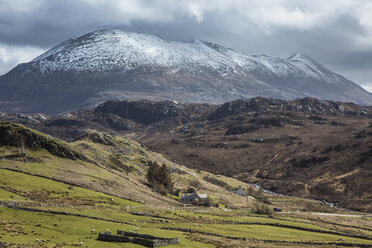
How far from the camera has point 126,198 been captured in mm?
93312

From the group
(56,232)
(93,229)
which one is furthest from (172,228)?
(56,232)

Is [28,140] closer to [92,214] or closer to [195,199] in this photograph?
[195,199]

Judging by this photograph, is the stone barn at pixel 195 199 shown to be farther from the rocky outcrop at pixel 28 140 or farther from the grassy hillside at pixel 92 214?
the rocky outcrop at pixel 28 140

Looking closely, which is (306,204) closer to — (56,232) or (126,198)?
(126,198)

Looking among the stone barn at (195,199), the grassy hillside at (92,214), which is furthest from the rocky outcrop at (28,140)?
the stone barn at (195,199)

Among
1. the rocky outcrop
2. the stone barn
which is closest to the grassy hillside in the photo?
the rocky outcrop

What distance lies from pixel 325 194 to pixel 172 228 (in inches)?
5750

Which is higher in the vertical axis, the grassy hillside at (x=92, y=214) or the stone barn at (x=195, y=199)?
the grassy hillside at (x=92, y=214)

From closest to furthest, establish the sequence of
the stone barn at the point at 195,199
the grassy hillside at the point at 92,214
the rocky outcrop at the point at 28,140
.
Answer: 1. the grassy hillside at the point at 92,214
2. the rocky outcrop at the point at 28,140
3. the stone barn at the point at 195,199

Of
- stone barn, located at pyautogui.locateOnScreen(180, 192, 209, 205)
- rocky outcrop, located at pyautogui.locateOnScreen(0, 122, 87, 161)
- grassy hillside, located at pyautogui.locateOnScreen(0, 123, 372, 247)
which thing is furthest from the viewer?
stone barn, located at pyautogui.locateOnScreen(180, 192, 209, 205)

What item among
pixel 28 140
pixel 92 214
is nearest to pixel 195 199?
pixel 28 140

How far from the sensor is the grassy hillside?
2219 inches

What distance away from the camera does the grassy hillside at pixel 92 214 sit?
185ft

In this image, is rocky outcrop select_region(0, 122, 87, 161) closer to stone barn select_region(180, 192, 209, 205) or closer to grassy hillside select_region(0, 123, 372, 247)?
grassy hillside select_region(0, 123, 372, 247)
